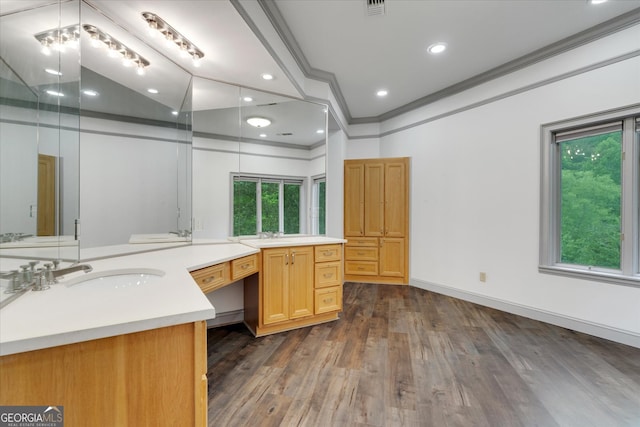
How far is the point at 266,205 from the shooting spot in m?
2.91

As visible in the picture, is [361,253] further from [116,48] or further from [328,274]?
[116,48]

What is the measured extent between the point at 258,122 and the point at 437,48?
6.83 ft

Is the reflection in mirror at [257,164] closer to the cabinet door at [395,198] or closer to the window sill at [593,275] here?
the cabinet door at [395,198]

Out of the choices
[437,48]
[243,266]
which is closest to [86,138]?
[243,266]

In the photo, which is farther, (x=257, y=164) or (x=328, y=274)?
(x=257, y=164)

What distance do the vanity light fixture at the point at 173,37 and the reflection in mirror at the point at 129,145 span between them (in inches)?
7.7

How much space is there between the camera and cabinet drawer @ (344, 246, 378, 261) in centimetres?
426

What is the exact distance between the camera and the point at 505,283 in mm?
3053

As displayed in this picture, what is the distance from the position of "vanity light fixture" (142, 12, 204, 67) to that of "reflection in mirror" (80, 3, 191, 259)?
195mm

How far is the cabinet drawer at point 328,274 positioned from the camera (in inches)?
105

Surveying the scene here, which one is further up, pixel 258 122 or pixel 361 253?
pixel 258 122

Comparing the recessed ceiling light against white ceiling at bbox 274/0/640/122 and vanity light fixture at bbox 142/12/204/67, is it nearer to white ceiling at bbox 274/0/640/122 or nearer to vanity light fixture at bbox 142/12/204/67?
white ceiling at bbox 274/0/640/122

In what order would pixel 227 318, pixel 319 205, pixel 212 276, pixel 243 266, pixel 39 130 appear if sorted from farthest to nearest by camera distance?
pixel 319 205
pixel 227 318
pixel 243 266
pixel 212 276
pixel 39 130

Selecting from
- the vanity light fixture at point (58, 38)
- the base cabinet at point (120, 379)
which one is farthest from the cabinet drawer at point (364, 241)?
the vanity light fixture at point (58, 38)
